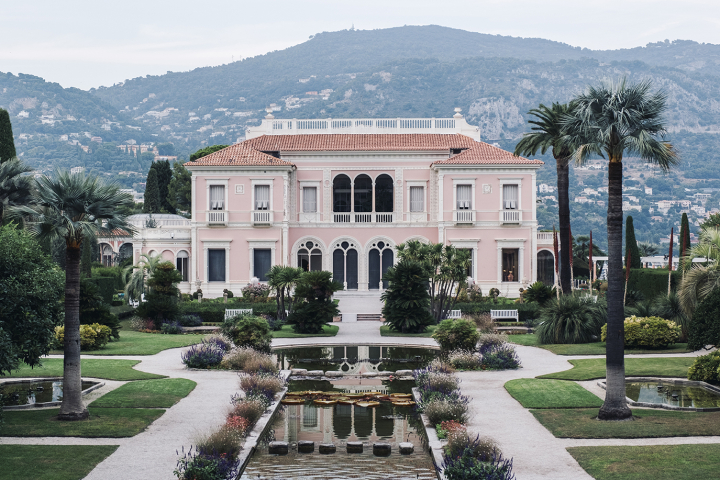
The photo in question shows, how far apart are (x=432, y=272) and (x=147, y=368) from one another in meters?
13.3

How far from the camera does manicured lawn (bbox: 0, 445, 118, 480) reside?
12406 mm

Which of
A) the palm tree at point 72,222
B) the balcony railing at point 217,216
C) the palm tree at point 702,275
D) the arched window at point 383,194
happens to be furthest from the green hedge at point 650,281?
the palm tree at point 72,222

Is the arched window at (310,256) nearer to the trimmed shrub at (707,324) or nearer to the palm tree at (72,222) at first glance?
the trimmed shrub at (707,324)

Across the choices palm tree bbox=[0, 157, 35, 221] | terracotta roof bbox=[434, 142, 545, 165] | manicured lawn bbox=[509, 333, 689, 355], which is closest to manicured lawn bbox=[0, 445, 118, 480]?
palm tree bbox=[0, 157, 35, 221]

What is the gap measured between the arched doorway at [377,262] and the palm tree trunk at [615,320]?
32.0 metres

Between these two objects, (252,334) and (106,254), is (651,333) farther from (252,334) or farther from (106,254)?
(106,254)

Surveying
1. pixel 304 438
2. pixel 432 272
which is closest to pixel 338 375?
pixel 304 438

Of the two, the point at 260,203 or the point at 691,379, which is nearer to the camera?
the point at 691,379

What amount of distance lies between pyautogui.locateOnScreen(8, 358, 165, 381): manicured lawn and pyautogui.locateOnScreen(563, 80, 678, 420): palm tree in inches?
460

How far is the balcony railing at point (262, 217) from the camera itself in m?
46.9

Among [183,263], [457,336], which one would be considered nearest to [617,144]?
[457,336]

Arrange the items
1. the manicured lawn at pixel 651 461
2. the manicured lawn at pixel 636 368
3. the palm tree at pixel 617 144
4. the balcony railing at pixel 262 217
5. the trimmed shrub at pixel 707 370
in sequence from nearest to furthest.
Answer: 1. the manicured lawn at pixel 651 461
2. the palm tree at pixel 617 144
3. the trimmed shrub at pixel 707 370
4. the manicured lawn at pixel 636 368
5. the balcony railing at pixel 262 217

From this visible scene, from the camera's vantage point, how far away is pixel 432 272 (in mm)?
33156

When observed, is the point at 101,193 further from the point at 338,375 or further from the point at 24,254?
the point at 338,375
